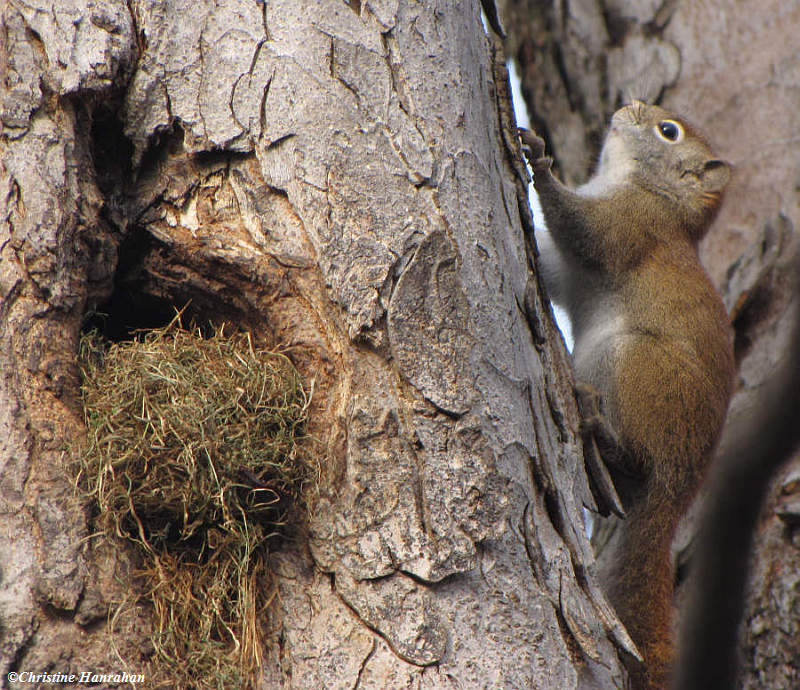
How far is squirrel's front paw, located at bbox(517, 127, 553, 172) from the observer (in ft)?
10.7

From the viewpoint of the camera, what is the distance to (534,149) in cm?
338

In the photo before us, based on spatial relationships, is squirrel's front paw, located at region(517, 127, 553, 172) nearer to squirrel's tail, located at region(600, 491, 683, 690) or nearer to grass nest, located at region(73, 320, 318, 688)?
squirrel's tail, located at region(600, 491, 683, 690)

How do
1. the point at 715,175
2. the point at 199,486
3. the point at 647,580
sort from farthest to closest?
the point at 715,175, the point at 647,580, the point at 199,486

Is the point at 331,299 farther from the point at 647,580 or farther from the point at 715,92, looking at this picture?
the point at 715,92

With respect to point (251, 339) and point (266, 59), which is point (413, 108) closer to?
point (266, 59)

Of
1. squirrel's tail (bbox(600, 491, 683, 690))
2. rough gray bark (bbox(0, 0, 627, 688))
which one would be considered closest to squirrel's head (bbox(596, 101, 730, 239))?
squirrel's tail (bbox(600, 491, 683, 690))

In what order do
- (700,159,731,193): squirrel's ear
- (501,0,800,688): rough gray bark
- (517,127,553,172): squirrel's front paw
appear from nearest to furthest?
(517,127,553,172): squirrel's front paw < (501,0,800,688): rough gray bark < (700,159,731,193): squirrel's ear

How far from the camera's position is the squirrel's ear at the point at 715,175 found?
13.5ft

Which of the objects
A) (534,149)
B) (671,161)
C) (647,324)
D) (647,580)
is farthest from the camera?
(671,161)

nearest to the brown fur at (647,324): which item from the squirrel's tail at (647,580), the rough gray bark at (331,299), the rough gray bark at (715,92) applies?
the squirrel's tail at (647,580)

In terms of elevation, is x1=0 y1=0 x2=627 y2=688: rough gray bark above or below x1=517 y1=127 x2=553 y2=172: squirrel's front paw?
below

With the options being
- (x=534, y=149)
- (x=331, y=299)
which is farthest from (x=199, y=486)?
(x=534, y=149)

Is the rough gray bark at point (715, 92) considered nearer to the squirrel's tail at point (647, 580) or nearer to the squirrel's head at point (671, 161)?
the squirrel's head at point (671, 161)

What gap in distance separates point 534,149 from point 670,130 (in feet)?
4.14
